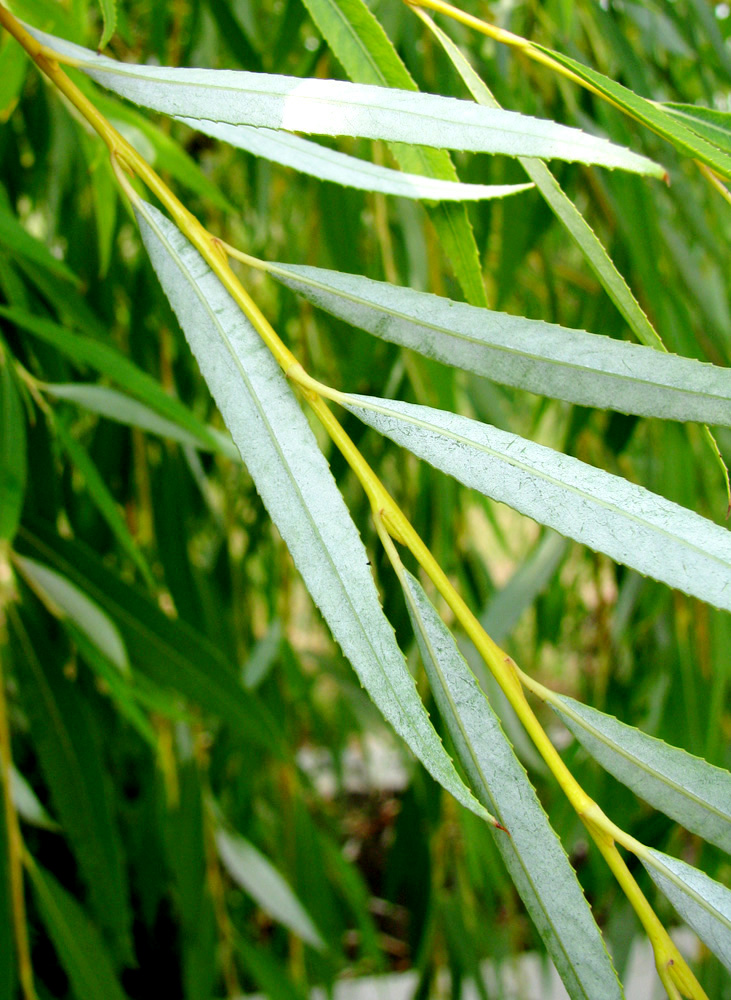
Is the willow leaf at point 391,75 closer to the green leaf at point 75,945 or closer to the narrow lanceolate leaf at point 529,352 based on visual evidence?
the narrow lanceolate leaf at point 529,352

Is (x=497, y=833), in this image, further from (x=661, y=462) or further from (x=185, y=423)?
(x=661, y=462)

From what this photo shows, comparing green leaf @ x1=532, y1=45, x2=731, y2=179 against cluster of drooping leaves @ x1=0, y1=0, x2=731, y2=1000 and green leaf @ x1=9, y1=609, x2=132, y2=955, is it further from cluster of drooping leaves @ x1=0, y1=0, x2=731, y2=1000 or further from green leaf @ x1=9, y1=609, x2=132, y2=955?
green leaf @ x1=9, y1=609, x2=132, y2=955

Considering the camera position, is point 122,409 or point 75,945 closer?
point 122,409

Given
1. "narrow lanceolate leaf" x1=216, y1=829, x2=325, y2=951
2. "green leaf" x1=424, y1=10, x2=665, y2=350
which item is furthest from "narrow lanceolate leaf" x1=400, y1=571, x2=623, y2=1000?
"narrow lanceolate leaf" x1=216, y1=829, x2=325, y2=951

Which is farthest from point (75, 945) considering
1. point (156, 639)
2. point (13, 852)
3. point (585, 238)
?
point (585, 238)

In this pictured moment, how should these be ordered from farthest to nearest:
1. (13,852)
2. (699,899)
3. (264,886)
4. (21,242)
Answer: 1. (264,886)
2. (13,852)
3. (21,242)
4. (699,899)

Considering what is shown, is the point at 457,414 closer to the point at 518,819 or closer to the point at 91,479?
the point at 518,819
